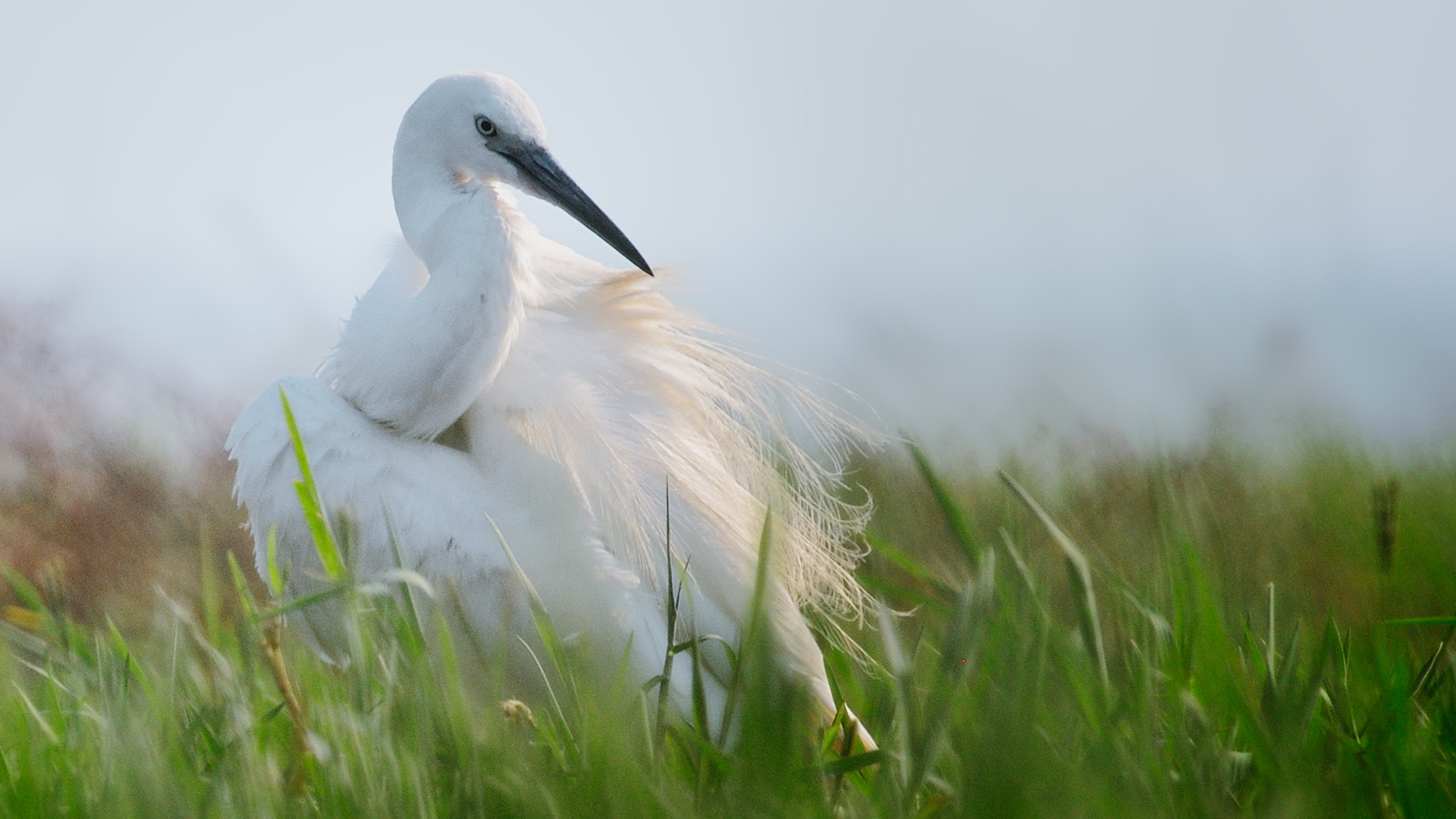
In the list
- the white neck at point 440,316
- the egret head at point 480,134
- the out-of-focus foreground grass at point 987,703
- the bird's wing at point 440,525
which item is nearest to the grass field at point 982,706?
the out-of-focus foreground grass at point 987,703

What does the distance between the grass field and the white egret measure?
34 cm

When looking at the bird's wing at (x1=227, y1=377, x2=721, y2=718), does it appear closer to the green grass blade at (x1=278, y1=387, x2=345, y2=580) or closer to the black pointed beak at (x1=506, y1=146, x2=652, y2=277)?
the black pointed beak at (x1=506, y1=146, x2=652, y2=277)

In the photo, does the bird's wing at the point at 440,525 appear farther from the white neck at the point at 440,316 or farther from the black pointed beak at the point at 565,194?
the black pointed beak at the point at 565,194

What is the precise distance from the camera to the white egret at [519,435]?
1722 mm

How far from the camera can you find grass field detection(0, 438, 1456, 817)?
2.24 ft

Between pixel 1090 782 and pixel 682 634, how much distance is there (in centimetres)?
110

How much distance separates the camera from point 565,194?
80.8 inches

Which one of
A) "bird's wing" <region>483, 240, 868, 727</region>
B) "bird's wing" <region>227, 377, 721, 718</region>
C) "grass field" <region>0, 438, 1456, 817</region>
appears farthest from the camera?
"bird's wing" <region>483, 240, 868, 727</region>

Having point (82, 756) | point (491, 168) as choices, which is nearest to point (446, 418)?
point (491, 168)

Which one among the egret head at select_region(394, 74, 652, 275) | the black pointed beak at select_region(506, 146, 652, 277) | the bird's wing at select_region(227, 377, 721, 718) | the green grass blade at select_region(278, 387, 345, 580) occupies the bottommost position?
the bird's wing at select_region(227, 377, 721, 718)

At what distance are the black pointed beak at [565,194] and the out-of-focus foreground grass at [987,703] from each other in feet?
3.22

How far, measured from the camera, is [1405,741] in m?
0.92

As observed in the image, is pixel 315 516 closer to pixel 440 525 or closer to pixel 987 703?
pixel 987 703

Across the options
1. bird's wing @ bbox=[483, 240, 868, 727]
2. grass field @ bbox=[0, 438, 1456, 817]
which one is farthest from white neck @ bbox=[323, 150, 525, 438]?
grass field @ bbox=[0, 438, 1456, 817]
